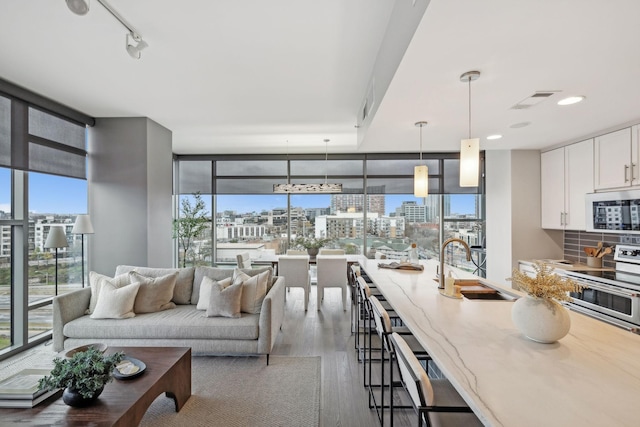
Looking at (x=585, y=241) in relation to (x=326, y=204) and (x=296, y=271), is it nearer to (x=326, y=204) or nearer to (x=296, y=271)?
(x=296, y=271)

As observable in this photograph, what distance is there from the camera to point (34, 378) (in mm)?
1917

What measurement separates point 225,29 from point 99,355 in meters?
2.32

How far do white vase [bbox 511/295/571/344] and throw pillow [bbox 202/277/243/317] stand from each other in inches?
Result: 97.1

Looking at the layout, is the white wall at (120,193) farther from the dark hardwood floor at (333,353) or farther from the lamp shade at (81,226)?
the dark hardwood floor at (333,353)

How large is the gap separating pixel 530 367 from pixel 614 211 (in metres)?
3.38

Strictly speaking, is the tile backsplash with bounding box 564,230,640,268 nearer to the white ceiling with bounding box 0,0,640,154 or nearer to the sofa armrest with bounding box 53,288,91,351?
the white ceiling with bounding box 0,0,640,154

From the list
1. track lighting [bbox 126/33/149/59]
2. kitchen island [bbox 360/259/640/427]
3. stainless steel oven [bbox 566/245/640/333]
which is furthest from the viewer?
stainless steel oven [bbox 566/245/640/333]

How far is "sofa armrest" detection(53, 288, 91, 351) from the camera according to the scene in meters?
3.03

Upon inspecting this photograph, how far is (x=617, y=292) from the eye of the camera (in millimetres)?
3070

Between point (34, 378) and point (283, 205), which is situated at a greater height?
point (283, 205)

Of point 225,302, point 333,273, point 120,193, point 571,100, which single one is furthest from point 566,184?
point 120,193

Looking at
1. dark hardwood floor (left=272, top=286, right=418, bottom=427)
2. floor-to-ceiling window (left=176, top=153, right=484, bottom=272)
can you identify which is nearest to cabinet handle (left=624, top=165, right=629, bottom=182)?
floor-to-ceiling window (left=176, top=153, right=484, bottom=272)

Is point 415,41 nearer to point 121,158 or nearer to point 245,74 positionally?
point 245,74

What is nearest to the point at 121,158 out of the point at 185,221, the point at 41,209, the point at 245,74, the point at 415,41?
the point at 41,209
